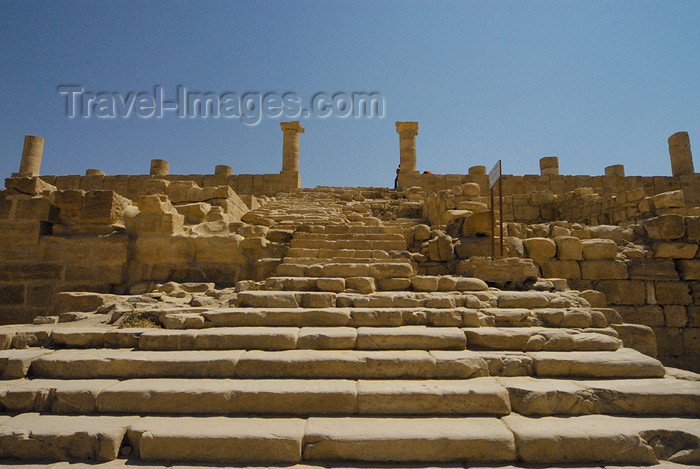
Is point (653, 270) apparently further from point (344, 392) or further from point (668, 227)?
point (344, 392)

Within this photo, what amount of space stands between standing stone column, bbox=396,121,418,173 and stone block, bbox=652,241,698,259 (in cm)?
1016

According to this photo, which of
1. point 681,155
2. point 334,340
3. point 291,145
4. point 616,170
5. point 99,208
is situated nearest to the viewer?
point 334,340

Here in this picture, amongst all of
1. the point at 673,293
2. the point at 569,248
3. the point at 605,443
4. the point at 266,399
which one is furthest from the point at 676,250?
the point at 266,399

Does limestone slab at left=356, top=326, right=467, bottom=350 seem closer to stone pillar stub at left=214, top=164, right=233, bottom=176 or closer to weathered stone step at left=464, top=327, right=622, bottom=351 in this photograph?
weathered stone step at left=464, top=327, right=622, bottom=351

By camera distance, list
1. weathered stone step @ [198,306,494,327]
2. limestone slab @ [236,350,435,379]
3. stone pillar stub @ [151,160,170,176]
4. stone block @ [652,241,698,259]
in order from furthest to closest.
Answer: stone pillar stub @ [151,160,170,176] < stone block @ [652,241,698,259] < weathered stone step @ [198,306,494,327] < limestone slab @ [236,350,435,379]

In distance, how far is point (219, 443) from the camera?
2.60 metres

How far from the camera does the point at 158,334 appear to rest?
387 centimetres

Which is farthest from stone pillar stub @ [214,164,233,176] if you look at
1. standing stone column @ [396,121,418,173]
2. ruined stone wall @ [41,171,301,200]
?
standing stone column @ [396,121,418,173]

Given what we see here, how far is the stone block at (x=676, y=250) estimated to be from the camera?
23.0 ft

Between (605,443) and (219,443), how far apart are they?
9.08 feet

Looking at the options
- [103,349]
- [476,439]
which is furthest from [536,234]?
[103,349]

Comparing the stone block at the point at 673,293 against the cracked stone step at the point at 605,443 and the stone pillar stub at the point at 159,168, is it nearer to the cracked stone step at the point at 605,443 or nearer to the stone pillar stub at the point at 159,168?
the cracked stone step at the point at 605,443

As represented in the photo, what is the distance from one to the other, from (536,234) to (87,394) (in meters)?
8.06

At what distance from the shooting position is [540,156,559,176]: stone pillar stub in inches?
629
